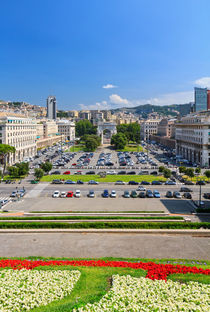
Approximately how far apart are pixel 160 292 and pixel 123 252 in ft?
19.1

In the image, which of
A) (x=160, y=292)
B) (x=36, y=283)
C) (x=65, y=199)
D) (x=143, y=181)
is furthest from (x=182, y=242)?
(x=143, y=181)

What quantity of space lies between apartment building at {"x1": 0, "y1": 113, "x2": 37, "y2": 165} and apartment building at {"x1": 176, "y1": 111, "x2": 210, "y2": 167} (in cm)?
4640

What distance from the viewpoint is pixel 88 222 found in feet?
68.7

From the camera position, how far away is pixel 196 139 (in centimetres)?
6431

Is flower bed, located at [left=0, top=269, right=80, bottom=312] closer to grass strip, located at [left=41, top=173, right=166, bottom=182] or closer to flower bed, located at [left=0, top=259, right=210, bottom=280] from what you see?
flower bed, located at [left=0, top=259, right=210, bottom=280]

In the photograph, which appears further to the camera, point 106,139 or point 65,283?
point 106,139

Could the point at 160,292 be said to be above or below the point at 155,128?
below

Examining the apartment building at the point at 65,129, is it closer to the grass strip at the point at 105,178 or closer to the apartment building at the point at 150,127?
the apartment building at the point at 150,127

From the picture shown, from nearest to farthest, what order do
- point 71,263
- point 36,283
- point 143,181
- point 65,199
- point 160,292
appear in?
point 160,292
point 36,283
point 71,263
point 65,199
point 143,181

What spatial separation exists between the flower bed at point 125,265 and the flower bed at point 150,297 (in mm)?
1005

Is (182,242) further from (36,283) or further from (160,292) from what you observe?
(36,283)

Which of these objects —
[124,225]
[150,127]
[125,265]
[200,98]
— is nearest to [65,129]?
[150,127]

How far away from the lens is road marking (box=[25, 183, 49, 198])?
36031mm

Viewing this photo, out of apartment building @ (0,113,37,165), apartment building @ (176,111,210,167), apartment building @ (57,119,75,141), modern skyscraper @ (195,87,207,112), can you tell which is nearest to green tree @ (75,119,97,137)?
apartment building @ (57,119,75,141)
